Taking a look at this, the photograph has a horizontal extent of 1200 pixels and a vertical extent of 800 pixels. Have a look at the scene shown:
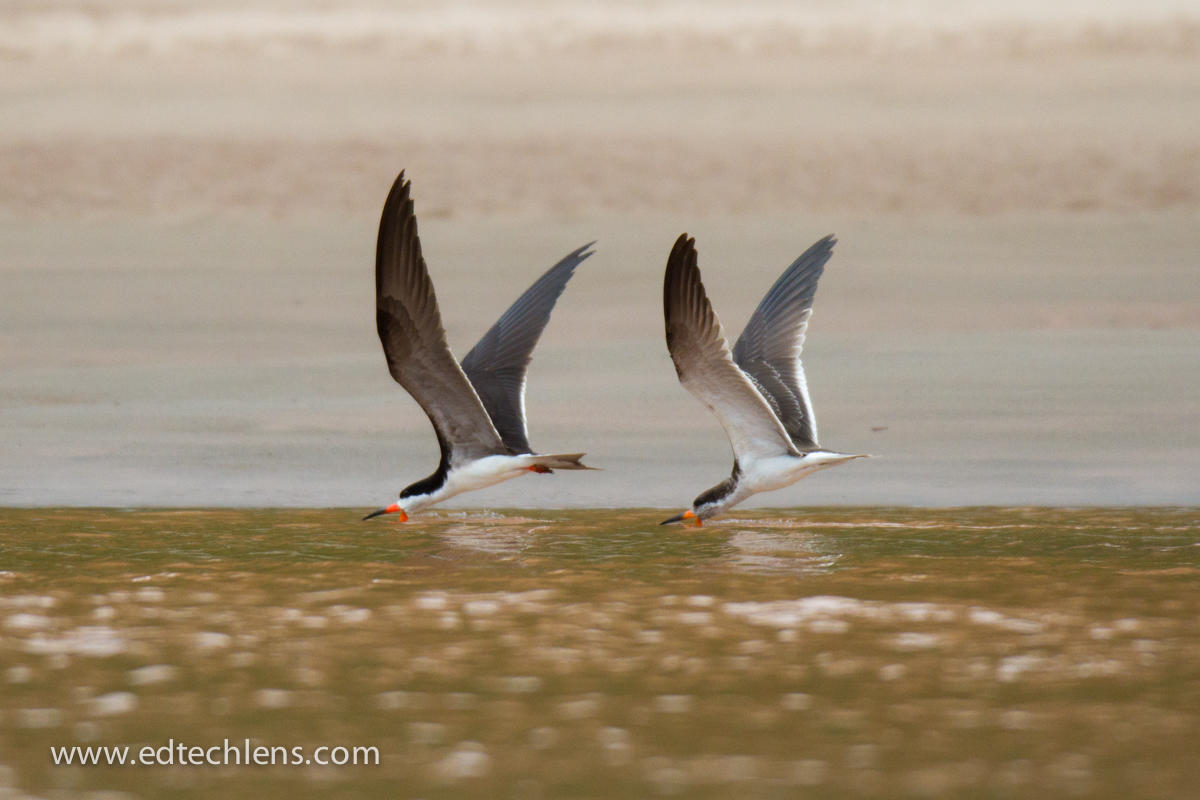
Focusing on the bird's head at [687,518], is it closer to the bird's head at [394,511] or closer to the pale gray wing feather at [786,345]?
the pale gray wing feather at [786,345]

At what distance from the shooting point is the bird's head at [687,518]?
10.8 metres

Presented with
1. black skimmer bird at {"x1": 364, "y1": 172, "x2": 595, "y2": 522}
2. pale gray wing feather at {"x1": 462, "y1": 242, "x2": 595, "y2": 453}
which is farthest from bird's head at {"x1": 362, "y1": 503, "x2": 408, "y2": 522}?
pale gray wing feather at {"x1": 462, "y1": 242, "x2": 595, "y2": 453}

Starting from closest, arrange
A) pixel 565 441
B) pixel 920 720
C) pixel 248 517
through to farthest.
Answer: pixel 920 720 → pixel 248 517 → pixel 565 441

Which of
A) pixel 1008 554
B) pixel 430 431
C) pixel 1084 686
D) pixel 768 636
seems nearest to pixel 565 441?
pixel 430 431

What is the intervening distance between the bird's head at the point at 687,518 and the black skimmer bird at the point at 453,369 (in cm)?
80

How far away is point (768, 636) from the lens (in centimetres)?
797

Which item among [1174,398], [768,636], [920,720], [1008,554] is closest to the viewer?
[920,720]

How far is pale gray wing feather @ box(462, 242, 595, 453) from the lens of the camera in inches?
433

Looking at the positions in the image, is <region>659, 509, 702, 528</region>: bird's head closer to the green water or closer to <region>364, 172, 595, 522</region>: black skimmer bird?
the green water

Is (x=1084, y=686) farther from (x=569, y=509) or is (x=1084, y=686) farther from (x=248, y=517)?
(x=248, y=517)

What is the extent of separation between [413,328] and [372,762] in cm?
381

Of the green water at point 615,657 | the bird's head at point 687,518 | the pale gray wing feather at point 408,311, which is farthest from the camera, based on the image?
the bird's head at point 687,518

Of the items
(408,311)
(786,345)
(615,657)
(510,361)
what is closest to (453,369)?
(408,311)

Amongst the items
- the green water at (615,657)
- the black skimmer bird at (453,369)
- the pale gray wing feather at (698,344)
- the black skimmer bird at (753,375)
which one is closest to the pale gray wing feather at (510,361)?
the black skimmer bird at (453,369)
